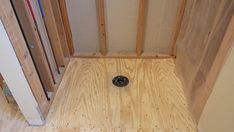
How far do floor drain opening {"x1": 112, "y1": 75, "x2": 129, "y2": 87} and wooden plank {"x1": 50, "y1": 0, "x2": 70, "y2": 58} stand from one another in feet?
2.01

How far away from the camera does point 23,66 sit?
1230 mm

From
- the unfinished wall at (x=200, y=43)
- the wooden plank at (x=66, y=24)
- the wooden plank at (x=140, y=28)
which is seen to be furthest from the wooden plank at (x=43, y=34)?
the unfinished wall at (x=200, y=43)

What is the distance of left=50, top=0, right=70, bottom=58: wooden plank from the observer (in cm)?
180

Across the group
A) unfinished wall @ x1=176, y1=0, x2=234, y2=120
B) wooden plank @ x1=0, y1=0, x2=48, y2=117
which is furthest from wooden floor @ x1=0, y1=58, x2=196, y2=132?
wooden plank @ x1=0, y1=0, x2=48, y2=117

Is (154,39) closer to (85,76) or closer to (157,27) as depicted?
(157,27)

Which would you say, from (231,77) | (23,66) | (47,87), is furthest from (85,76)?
(231,77)

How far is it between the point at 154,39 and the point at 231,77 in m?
1.15

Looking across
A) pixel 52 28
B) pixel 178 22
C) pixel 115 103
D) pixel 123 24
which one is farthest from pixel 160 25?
pixel 52 28

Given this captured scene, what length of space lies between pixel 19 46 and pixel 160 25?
1319 mm

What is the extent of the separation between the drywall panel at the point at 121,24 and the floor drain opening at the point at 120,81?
0.41 metres

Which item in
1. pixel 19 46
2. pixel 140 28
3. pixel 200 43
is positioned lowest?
pixel 140 28

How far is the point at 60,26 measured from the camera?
6.33 ft

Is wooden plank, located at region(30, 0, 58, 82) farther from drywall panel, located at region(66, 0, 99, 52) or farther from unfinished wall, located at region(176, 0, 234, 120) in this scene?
unfinished wall, located at region(176, 0, 234, 120)

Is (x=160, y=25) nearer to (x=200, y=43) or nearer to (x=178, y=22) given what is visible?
(x=178, y=22)
